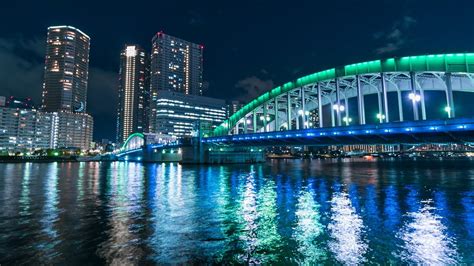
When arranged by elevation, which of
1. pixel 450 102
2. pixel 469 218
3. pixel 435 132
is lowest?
pixel 469 218

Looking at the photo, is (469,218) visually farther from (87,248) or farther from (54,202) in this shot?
(54,202)

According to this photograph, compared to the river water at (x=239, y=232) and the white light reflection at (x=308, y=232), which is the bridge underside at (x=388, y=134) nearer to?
the river water at (x=239, y=232)

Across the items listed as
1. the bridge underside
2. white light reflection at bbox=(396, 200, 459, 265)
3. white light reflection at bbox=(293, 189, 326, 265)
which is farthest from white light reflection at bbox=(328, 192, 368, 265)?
the bridge underside

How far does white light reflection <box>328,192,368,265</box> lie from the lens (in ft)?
33.2

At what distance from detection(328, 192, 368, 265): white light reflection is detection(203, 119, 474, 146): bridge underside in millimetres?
34053

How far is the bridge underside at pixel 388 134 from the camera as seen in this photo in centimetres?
4322

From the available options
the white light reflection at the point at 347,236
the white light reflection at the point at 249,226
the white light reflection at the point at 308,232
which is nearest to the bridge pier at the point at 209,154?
the white light reflection at the point at 249,226

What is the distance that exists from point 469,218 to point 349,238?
31.3 ft

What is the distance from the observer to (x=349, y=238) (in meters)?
12.4

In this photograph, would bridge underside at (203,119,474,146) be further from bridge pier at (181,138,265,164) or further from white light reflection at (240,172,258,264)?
bridge pier at (181,138,265,164)

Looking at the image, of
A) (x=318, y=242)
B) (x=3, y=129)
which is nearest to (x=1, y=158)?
(x=3, y=129)

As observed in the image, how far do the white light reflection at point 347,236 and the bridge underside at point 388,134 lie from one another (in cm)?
3405

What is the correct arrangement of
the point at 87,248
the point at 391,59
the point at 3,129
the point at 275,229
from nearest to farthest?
1. the point at 87,248
2. the point at 275,229
3. the point at 391,59
4. the point at 3,129

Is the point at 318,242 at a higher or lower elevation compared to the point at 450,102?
lower
